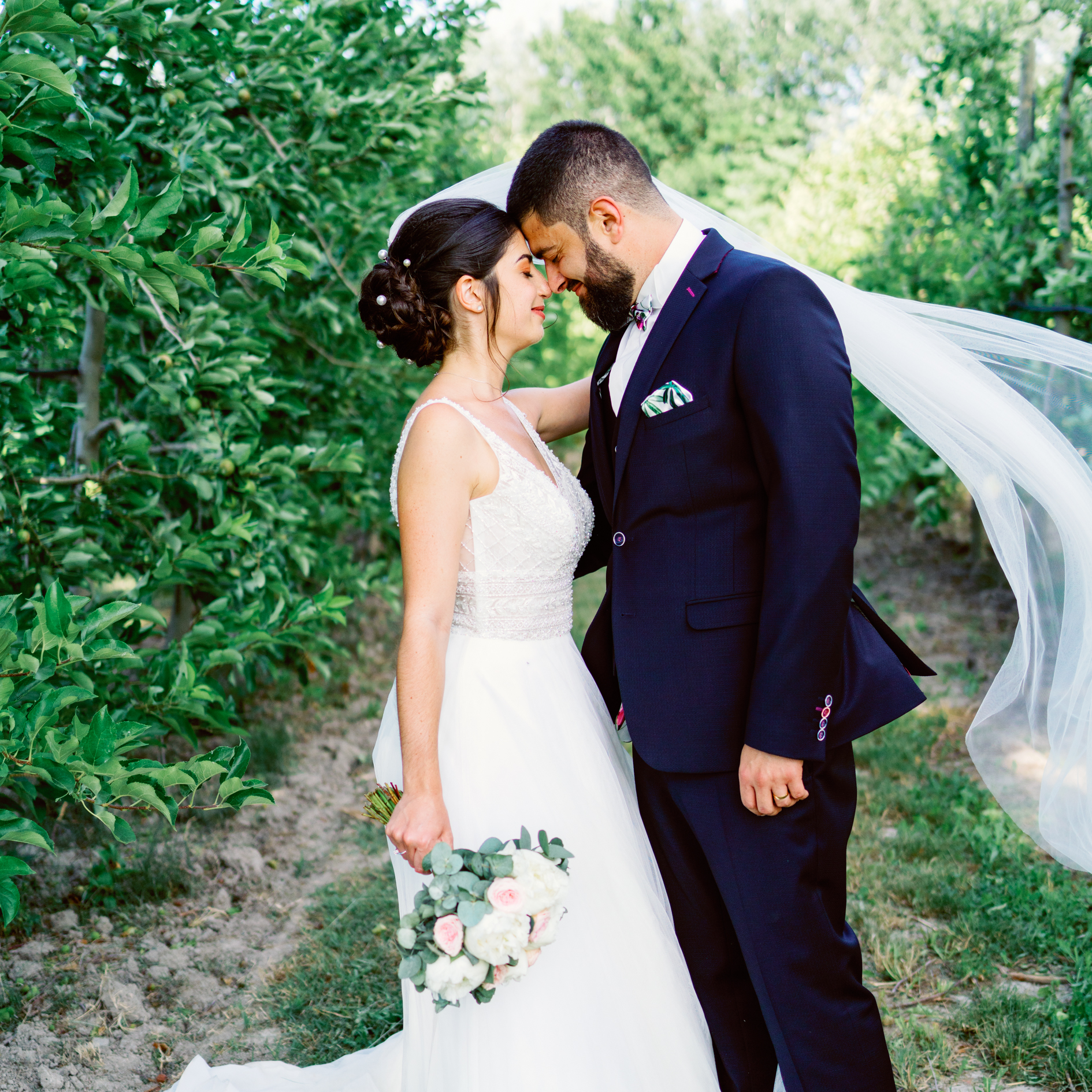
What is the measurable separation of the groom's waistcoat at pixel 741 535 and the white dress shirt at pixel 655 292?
3.0 inches

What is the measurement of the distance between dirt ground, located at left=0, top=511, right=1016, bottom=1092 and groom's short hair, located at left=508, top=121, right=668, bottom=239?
2.50 meters

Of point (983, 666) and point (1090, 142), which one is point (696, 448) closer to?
point (1090, 142)

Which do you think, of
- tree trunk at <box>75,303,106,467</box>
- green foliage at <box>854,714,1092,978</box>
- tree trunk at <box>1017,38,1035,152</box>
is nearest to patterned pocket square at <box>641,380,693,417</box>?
green foliage at <box>854,714,1092,978</box>

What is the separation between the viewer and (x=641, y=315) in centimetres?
232

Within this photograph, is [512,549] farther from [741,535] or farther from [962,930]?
[962,930]

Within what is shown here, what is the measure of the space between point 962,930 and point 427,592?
2.33 meters

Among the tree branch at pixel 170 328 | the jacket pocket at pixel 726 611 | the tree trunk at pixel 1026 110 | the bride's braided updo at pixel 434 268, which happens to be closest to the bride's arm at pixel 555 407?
the bride's braided updo at pixel 434 268

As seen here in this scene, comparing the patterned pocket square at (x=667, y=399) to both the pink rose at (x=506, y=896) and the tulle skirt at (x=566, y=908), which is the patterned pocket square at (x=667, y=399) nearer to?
the tulle skirt at (x=566, y=908)

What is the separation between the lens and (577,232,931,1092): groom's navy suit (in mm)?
1913

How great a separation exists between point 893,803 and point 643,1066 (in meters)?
2.45

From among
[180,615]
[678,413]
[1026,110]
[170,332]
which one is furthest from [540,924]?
[1026,110]

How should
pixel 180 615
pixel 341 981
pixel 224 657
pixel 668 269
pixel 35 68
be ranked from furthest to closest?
pixel 180 615, pixel 341 981, pixel 224 657, pixel 668 269, pixel 35 68

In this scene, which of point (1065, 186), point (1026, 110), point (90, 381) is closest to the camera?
point (90, 381)

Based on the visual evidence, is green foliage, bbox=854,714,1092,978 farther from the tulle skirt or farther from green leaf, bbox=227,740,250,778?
green leaf, bbox=227,740,250,778
